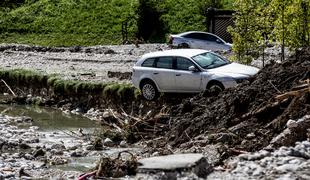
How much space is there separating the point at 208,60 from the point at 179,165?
12241mm

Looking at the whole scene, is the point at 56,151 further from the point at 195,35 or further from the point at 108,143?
the point at 195,35

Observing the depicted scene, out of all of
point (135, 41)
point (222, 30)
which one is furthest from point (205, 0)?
point (135, 41)

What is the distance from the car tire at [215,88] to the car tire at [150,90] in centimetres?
273

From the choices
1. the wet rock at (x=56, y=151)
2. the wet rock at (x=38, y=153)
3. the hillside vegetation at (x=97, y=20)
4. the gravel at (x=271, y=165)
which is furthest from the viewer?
the hillside vegetation at (x=97, y=20)

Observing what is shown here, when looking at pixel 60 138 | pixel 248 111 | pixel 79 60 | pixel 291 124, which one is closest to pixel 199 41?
pixel 79 60

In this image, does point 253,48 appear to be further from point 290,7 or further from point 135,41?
point 135,41

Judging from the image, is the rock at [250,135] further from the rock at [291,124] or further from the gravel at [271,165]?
the gravel at [271,165]

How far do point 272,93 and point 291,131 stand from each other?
3981mm

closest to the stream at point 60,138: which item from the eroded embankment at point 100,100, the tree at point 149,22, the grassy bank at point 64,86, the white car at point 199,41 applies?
the eroded embankment at point 100,100

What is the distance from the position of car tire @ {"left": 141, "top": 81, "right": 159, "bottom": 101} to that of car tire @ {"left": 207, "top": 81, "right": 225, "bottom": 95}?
2733mm

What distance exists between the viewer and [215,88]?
22.0 meters

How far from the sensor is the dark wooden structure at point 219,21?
48.4m

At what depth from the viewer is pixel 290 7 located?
84.3 feet

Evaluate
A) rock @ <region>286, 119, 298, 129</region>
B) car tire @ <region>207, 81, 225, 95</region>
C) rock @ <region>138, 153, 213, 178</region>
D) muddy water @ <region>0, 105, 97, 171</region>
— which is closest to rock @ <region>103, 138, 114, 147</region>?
muddy water @ <region>0, 105, 97, 171</region>
